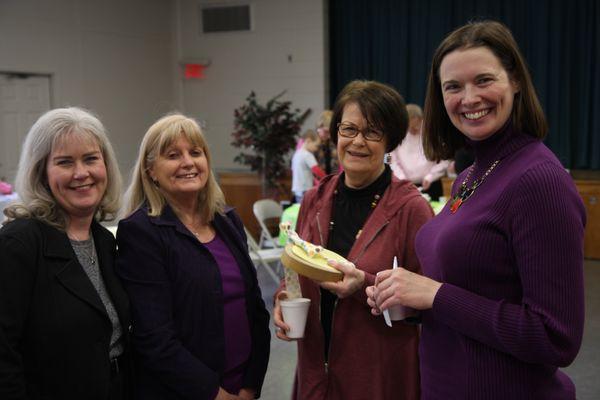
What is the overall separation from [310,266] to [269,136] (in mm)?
5999

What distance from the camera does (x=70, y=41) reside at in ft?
24.3

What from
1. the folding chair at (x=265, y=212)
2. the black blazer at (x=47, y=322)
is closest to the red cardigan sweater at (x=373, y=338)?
the black blazer at (x=47, y=322)

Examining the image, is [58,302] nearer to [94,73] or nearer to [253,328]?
[253,328]

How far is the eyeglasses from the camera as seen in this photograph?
1.78 meters

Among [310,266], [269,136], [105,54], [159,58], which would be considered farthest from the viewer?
[159,58]

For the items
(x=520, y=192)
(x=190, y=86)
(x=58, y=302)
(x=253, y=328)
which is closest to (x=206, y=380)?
(x=253, y=328)

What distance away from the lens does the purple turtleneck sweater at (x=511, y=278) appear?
41.2 inches

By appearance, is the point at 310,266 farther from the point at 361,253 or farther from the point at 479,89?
the point at 479,89

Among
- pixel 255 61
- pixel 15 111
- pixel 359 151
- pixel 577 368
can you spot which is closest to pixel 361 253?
pixel 359 151

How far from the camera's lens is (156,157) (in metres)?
1.72

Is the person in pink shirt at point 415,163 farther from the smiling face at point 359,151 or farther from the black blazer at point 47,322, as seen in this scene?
the black blazer at point 47,322

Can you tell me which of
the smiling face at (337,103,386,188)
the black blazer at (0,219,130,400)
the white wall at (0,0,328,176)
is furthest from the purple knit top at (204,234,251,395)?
the white wall at (0,0,328,176)

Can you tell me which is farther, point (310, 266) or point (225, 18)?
point (225, 18)

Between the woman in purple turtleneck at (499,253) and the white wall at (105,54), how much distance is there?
6.72 m
